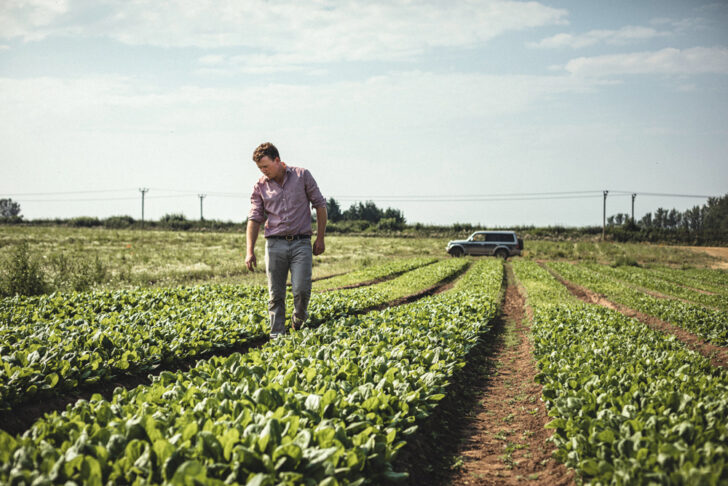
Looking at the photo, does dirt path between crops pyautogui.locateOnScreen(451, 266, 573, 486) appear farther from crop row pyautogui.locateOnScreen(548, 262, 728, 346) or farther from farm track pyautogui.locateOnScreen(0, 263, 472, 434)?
crop row pyautogui.locateOnScreen(548, 262, 728, 346)

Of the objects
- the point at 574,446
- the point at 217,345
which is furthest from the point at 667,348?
the point at 217,345

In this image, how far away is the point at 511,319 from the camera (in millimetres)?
11203

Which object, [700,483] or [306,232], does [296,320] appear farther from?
[700,483]

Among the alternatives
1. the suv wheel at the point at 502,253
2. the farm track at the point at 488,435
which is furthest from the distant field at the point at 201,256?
the farm track at the point at 488,435

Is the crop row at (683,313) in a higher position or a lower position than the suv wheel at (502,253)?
lower

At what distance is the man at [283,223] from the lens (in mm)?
6230

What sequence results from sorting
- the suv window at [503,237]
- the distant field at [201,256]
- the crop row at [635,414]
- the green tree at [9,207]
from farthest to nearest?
the green tree at [9,207]
the suv window at [503,237]
the distant field at [201,256]
the crop row at [635,414]

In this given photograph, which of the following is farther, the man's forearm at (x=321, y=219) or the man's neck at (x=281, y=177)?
the man's forearm at (x=321, y=219)

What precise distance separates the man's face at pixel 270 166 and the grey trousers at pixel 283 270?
38.3 inches

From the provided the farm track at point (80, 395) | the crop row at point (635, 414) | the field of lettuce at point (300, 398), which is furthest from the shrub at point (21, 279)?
the crop row at point (635, 414)

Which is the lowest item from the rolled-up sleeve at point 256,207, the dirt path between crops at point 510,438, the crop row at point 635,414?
the dirt path between crops at point 510,438

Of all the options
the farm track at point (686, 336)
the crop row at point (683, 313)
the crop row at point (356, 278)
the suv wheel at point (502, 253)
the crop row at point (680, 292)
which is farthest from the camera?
the suv wheel at point (502, 253)

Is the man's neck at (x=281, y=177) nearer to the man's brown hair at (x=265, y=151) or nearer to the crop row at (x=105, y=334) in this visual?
the man's brown hair at (x=265, y=151)

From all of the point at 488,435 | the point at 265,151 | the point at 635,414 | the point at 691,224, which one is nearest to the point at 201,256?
the point at 265,151
